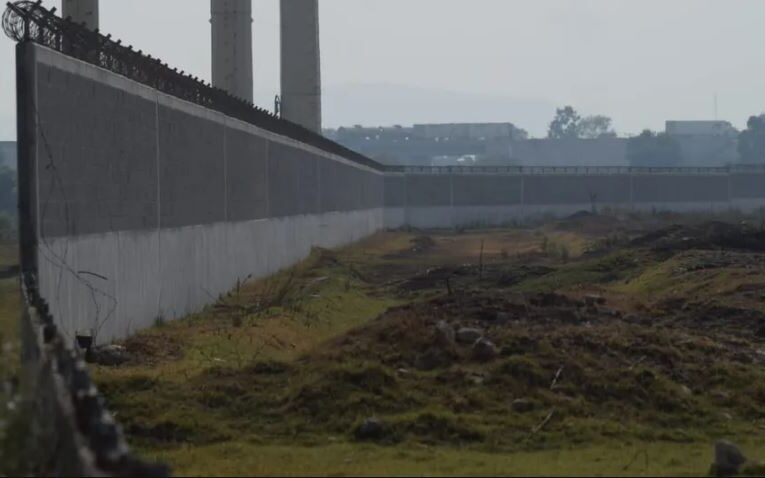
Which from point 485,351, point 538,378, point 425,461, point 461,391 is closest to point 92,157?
point 485,351

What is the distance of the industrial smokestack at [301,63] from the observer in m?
56.7

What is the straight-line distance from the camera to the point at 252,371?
15.9m

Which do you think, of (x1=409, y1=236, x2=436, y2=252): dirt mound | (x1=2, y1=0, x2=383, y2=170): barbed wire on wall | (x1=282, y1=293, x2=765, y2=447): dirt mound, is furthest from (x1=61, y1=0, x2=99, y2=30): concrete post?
(x1=409, y1=236, x2=436, y2=252): dirt mound

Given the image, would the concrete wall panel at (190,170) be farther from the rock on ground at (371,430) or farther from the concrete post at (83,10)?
the rock on ground at (371,430)

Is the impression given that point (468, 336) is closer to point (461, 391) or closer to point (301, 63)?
point (461, 391)

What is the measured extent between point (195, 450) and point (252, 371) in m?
3.14

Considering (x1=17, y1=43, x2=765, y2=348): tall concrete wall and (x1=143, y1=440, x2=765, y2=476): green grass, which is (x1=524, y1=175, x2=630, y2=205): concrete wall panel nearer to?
(x1=17, y1=43, x2=765, y2=348): tall concrete wall

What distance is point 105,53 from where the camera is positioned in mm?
20266

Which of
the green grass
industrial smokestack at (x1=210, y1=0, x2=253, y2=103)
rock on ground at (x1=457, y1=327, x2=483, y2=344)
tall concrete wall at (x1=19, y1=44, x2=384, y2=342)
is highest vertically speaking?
industrial smokestack at (x1=210, y1=0, x2=253, y2=103)

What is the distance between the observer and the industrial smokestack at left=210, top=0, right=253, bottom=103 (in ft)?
154

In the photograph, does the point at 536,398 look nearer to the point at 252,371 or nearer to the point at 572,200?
the point at 252,371

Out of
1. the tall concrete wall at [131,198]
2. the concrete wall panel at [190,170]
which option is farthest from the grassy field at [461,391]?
the concrete wall panel at [190,170]

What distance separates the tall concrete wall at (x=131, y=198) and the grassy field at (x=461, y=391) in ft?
2.80

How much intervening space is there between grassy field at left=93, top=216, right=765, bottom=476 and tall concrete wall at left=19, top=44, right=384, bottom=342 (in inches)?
33.6
